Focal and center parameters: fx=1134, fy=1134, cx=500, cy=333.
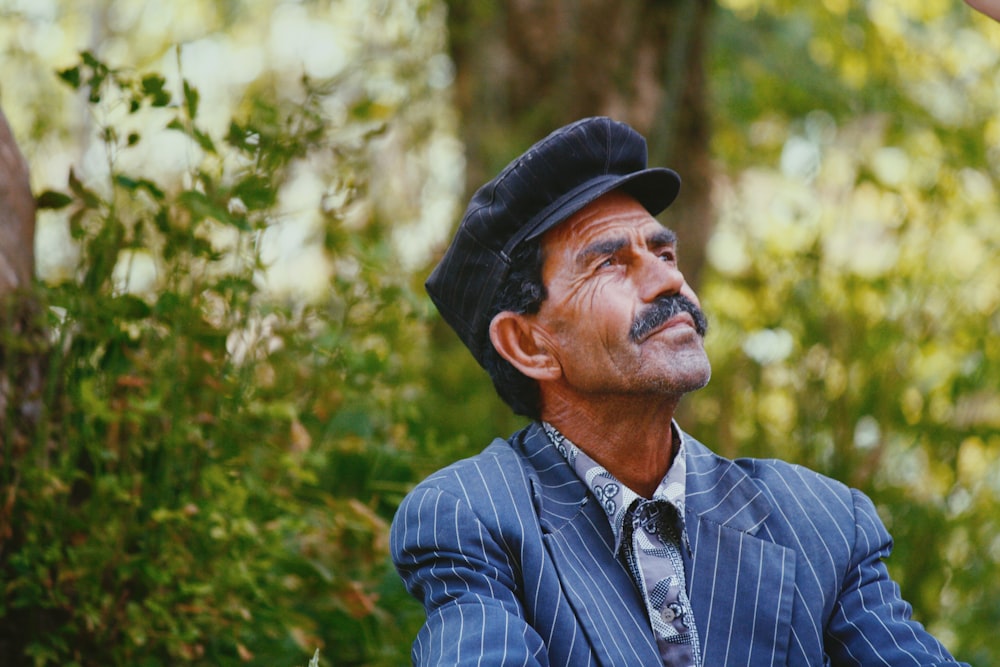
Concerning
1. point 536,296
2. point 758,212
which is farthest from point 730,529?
point 758,212

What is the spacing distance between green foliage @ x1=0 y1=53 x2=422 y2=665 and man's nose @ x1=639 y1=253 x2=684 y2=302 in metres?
0.86

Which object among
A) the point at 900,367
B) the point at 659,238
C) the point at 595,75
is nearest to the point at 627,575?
the point at 659,238

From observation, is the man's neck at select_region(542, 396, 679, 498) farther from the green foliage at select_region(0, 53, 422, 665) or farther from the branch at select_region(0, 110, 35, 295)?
the branch at select_region(0, 110, 35, 295)

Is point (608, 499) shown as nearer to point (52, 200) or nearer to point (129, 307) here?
point (129, 307)

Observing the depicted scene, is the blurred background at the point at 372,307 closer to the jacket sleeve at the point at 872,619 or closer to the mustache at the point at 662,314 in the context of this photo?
the mustache at the point at 662,314

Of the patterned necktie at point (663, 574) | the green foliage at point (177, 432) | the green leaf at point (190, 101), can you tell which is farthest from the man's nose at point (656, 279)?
the green leaf at point (190, 101)

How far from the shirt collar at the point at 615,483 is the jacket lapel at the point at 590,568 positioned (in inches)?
0.7

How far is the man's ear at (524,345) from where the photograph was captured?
7.81 feet

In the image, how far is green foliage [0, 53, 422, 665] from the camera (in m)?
2.63

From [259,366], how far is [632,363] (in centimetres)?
116

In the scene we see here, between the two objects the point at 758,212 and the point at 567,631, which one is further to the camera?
the point at 758,212

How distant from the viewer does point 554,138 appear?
2322 mm

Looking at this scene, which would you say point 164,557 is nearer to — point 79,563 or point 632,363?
point 79,563

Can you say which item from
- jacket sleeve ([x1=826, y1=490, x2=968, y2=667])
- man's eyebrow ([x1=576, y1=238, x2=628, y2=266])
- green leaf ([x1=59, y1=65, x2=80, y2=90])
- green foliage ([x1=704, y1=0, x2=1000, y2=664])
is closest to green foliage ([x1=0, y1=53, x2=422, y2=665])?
green leaf ([x1=59, y1=65, x2=80, y2=90])
